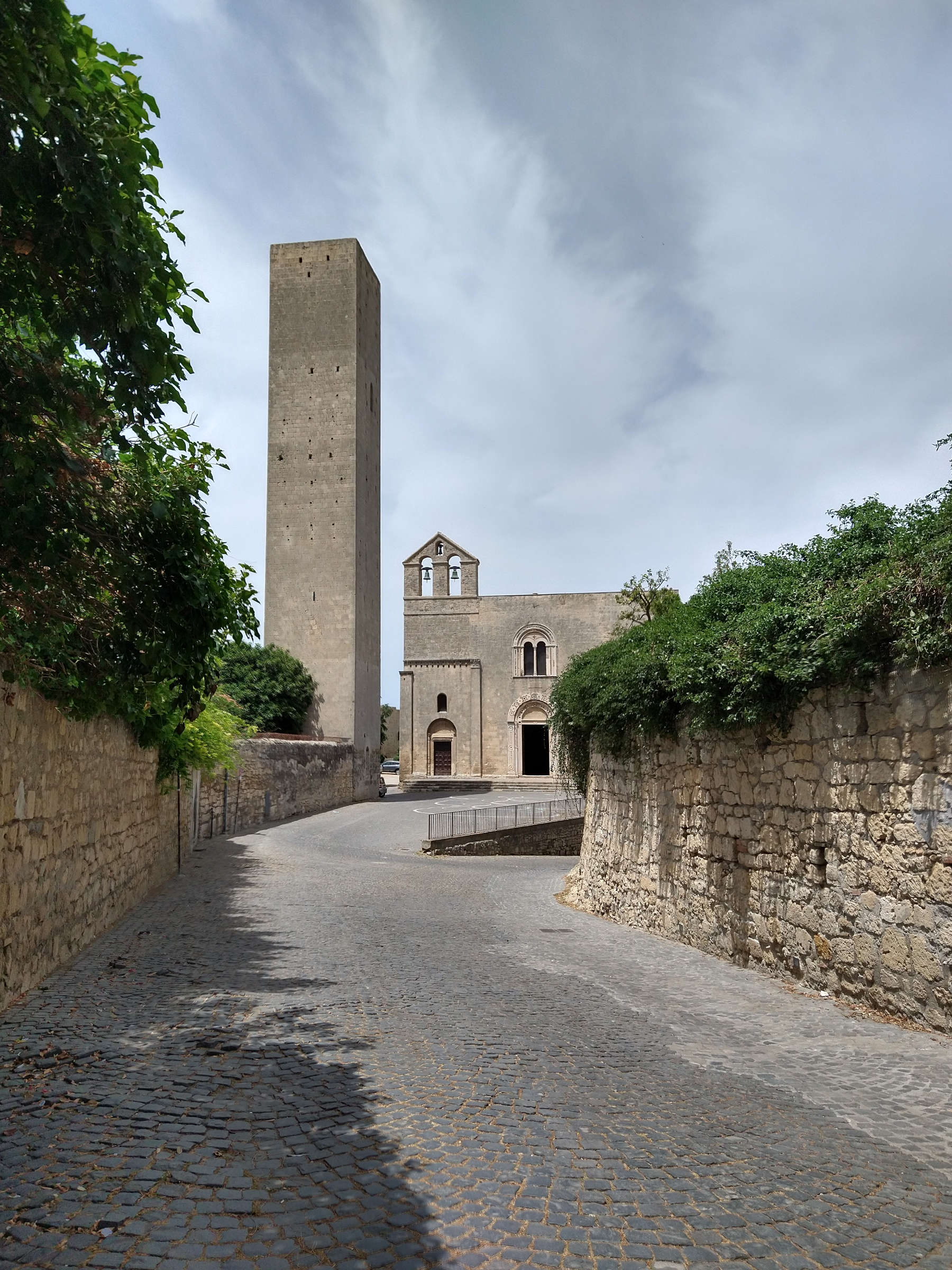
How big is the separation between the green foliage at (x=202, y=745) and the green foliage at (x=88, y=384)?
5529 mm

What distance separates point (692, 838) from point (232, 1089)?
20.4 ft

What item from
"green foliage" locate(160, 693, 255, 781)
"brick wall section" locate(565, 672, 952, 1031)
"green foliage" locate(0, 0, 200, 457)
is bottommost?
"brick wall section" locate(565, 672, 952, 1031)

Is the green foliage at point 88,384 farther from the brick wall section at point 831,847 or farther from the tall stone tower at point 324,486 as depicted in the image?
the tall stone tower at point 324,486

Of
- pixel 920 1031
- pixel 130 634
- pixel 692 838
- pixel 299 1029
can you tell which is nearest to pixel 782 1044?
pixel 920 1031

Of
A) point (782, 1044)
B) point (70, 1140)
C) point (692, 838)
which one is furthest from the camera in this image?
point (692, 838)

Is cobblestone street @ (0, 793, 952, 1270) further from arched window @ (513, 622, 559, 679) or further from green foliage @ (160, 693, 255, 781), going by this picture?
arched window @ (513, 622, 559, 679)

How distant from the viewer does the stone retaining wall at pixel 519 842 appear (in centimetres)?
2341

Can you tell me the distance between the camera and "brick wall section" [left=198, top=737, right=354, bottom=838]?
22078 mm

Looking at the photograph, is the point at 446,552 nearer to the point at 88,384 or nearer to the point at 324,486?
the point at 324,486

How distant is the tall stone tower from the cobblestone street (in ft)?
106

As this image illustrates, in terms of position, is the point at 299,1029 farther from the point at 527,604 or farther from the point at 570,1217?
the point at 527,604

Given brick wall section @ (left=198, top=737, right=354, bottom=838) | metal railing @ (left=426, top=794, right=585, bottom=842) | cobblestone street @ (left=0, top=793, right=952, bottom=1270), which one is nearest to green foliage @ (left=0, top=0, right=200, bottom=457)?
cobblestone street @ (left=0, top=793, right=952, bottom=1270)

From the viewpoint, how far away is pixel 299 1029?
5.70 meters

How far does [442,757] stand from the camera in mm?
52094
